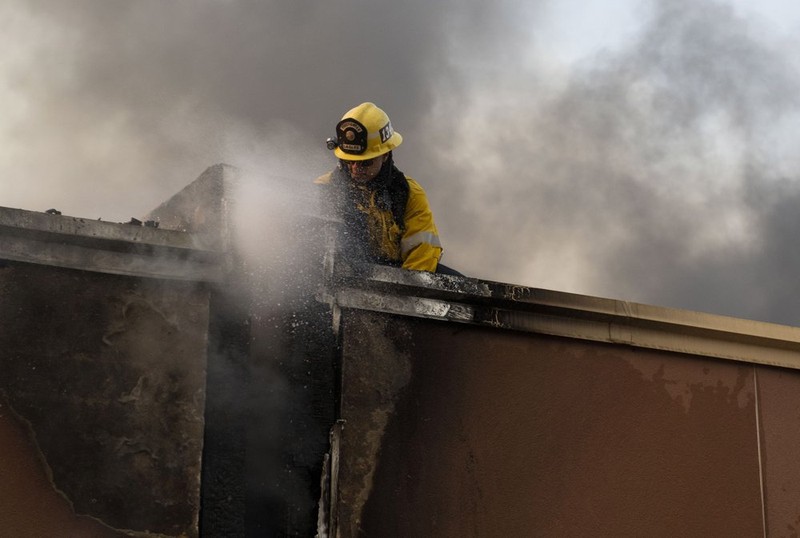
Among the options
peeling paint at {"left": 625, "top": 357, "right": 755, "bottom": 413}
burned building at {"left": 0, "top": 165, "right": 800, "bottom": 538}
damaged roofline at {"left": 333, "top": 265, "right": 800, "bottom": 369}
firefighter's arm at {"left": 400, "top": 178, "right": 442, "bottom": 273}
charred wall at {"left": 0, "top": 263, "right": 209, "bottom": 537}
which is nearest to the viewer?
charred wall at {"left": 0, "top": 263, "right": 209, "bottom": 537}

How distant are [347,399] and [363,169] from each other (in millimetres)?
2169

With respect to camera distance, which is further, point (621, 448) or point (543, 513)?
point (621, 448)

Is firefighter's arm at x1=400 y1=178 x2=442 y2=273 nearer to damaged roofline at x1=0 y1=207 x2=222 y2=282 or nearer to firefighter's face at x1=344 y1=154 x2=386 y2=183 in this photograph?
firefighter's face at x1=344 y1=154 x2=386 y2=183

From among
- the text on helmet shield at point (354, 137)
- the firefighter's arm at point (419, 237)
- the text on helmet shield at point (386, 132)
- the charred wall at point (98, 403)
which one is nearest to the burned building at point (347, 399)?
the charred wall at point (98, 403)

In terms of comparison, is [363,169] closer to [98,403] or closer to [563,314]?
[563,314]

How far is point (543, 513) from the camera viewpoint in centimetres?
576

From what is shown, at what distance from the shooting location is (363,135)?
6.88 meters

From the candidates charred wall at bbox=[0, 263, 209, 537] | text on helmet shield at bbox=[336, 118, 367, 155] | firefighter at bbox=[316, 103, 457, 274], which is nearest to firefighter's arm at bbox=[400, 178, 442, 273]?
firefighter at bbox=[316, 103, 457, 274]

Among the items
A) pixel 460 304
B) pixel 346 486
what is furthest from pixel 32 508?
pixel 460 304

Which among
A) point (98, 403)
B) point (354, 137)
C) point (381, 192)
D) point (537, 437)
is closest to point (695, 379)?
point (537, 437)

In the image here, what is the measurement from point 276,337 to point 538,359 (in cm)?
166

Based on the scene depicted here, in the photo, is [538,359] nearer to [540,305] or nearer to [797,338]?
[540,305]

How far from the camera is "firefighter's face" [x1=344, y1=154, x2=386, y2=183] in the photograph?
6.96 meters

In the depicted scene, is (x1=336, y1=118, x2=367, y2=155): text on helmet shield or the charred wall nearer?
the charred wall
